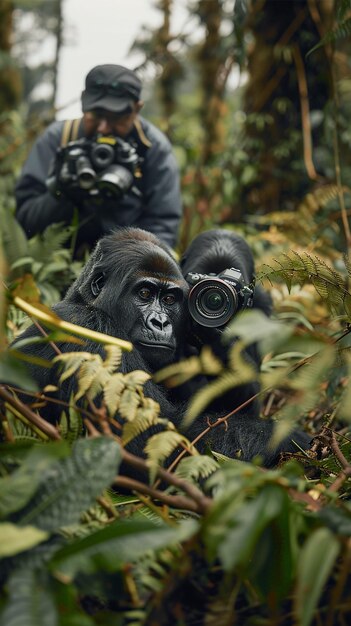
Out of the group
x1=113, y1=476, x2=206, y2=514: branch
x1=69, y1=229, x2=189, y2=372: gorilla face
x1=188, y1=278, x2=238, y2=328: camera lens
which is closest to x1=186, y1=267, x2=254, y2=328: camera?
x1=188, y1=278, x2=238, y2=328: camera lens

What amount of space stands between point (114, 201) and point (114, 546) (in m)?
3.62

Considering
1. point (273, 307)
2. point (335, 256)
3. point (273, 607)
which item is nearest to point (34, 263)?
point (273, 307)

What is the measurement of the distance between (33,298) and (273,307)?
2740 millimetres

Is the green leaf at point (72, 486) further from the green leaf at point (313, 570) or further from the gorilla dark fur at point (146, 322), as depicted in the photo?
the gorilla dark fur at point (146, 322)

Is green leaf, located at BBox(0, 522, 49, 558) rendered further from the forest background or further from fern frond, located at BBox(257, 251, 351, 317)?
fern frond, located at BBox(257, 251, 351, 317)

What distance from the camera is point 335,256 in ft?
18.2

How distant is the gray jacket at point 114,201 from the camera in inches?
201

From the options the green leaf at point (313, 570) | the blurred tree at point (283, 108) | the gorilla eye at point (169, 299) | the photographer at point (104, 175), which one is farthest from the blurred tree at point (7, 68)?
the green leaf at point (313, 570)

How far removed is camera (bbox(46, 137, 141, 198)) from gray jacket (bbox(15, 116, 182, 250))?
0.44 ft

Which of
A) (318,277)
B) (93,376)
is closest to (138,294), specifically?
(318,277)

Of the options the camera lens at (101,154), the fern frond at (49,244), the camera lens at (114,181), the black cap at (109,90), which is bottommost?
the fern frond at (49,244)

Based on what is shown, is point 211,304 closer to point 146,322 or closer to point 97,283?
point 146,322

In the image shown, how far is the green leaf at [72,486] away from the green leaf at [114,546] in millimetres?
86

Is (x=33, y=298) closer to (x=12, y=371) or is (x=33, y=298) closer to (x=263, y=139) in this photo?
(x=12, y=371)
